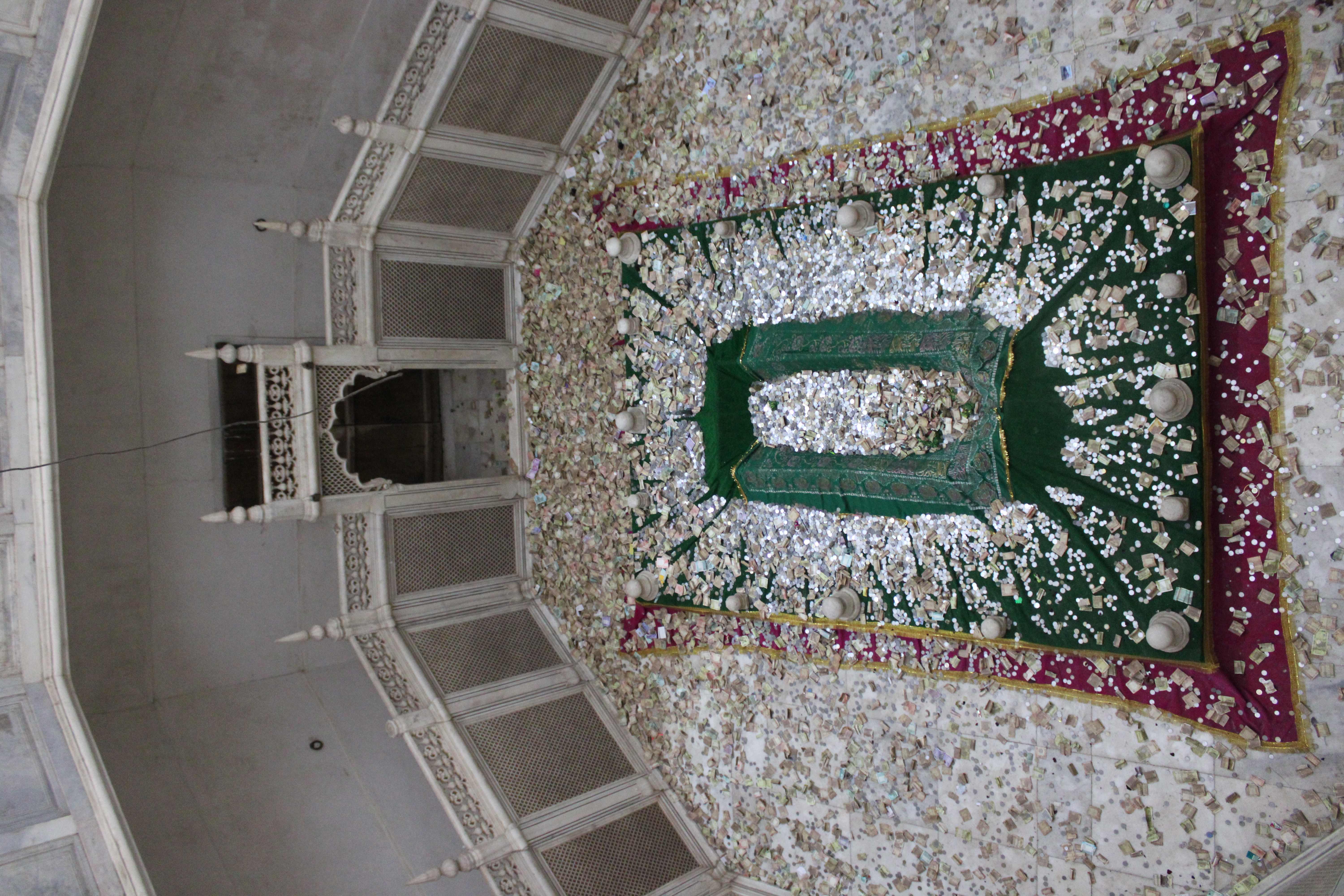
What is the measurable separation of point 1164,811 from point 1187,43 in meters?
2.94

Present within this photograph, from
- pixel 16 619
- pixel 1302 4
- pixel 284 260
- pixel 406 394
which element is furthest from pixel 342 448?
pixel 1302 4

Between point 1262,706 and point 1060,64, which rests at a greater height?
point 1060,64

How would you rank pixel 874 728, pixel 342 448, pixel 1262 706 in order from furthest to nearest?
pixel 342 448, pixel 874 728, pixel 1262 706

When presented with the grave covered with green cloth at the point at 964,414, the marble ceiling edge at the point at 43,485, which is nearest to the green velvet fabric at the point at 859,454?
the grave covered with green cloth at the point at 964,414

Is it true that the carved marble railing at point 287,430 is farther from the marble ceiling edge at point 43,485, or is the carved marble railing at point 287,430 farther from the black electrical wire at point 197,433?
the marble ceiling edge at point 43,485

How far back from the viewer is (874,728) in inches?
168

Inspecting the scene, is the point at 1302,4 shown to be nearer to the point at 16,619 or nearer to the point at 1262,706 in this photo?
the point at 1262,706

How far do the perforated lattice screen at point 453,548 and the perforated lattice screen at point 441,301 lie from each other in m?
1.10

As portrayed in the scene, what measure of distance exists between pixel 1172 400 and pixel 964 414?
0.90m

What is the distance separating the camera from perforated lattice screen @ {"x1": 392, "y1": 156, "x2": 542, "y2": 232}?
4902 mm

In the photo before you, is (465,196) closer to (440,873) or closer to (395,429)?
(395,429)

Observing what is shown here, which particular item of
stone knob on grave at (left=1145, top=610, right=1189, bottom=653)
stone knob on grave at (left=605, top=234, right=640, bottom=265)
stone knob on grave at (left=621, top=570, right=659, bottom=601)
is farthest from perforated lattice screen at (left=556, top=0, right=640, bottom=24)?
stone knob on grave at (left=1145, top=610, right=1189, bottom=653)

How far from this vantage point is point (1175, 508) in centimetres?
326

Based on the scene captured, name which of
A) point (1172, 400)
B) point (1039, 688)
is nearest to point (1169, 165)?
point (1172, 400)
